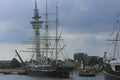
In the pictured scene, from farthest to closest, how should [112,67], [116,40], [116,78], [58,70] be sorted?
[58,70]
[116,40]
[112,67]
[116,78]

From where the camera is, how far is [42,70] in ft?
532

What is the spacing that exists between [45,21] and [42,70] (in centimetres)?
2900

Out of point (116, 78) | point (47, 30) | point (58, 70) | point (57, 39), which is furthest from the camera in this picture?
point (47, 30)

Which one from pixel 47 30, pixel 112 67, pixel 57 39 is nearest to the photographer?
pixel 112 67

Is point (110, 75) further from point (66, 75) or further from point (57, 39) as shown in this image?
point (57, 39)

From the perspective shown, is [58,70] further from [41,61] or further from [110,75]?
[110,75]

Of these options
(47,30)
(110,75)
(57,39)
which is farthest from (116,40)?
(47,30)

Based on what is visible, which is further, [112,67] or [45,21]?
[45,21]

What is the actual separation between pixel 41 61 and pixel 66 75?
35219 mm

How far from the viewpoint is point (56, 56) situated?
162 meters

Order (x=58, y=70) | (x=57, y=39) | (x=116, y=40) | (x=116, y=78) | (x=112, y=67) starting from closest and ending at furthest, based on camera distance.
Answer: (x=116, y=78) → (x=112, y=67) → (x=116, y=40) → (x=58, y=70) → (x=57, y=39)

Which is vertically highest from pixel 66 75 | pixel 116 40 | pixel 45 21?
pixel 45 21

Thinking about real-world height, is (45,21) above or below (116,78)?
above

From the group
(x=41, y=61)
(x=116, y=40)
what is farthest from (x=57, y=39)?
(x=116, y=40)
